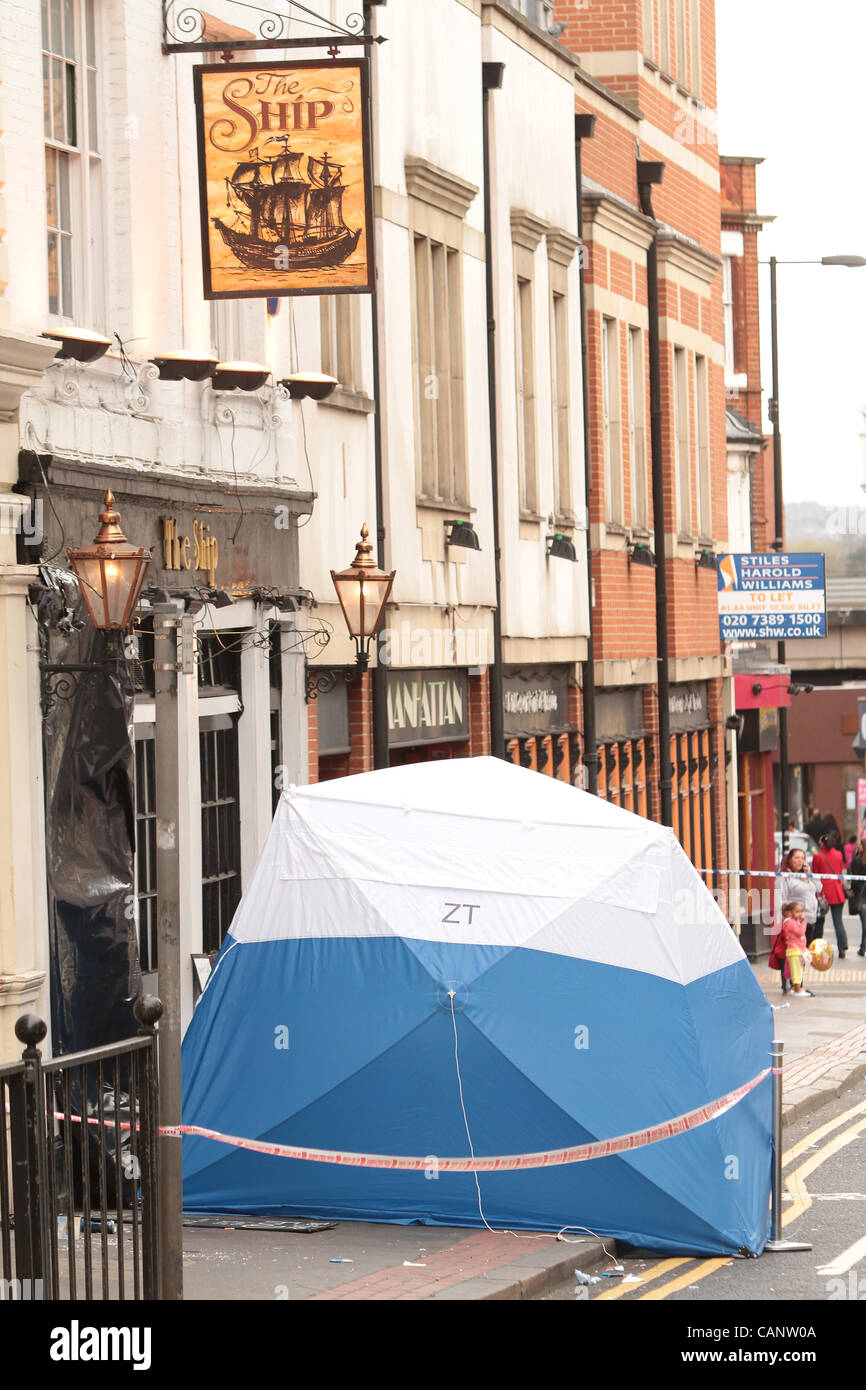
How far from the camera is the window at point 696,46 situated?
103ft

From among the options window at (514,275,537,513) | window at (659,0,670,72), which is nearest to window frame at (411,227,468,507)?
window at (514,275,537,513)

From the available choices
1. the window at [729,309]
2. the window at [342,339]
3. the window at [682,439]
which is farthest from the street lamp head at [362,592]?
the window at [729,309]

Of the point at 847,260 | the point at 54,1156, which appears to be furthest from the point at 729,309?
the point at 54,1156

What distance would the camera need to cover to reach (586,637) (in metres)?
25.4

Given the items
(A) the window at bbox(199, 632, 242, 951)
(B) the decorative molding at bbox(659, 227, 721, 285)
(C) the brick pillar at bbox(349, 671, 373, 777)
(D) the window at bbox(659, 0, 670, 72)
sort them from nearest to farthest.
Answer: (A) the window at bbox(199, 632, 242, 951) → (C) the brick pillar at bbox(349, 671, 373, 777) → (B) the decorative molding at bbox(659, 227, 721, 285) → (D) the window at bbox(659, 0, 670, 72)

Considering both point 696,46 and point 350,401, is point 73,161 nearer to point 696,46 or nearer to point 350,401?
point 350,401

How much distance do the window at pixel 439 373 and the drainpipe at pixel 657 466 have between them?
7.54m

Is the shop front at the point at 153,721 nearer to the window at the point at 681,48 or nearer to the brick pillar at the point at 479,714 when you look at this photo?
the brick pillar at the point at 479,714

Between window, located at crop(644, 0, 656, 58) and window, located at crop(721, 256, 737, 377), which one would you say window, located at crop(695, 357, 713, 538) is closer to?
window, located at crop(644, 0, 656, 58)

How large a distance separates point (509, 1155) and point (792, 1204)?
262 centimetres

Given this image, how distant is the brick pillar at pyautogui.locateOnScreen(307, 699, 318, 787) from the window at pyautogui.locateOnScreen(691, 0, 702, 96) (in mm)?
17144

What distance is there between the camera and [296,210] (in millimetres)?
13812

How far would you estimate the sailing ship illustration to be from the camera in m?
13.8
